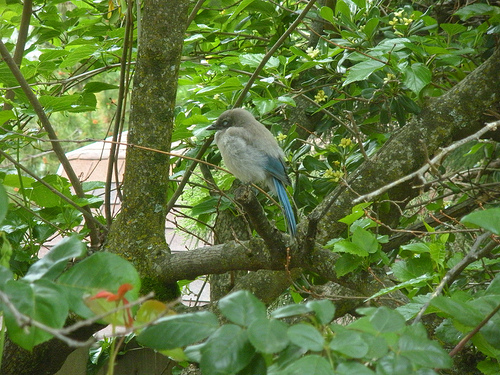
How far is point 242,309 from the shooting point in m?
0.85

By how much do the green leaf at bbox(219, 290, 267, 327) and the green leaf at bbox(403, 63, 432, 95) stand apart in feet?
5.22

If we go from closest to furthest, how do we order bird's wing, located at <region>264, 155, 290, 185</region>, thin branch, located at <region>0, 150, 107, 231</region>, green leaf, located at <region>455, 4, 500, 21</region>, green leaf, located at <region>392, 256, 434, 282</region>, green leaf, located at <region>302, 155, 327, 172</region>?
green leaf, located at <region>392, 256, 434, 282</region>, thin branch, located at <region>0, 150, 107, 231</region>, green leaf, located at <region>455, 4, 500, 21</region>, green leaf, located at <region>302, 155, 327, 172</region>, bird's wing, located at <region>264, 155, 290, 185</region>

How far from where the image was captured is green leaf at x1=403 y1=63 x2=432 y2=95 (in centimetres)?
224

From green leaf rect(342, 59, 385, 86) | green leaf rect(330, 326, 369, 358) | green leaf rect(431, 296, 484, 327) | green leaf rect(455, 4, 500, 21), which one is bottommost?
green leaf rect(431, 296, 484, 327)

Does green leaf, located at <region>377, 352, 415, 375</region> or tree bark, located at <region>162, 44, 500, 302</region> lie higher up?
green leaf, located at <region>377, 352, 415, 375</region>

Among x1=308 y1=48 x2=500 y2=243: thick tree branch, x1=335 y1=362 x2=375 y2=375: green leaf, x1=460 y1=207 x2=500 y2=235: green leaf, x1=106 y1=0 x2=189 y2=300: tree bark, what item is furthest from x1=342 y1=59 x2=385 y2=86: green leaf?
x1=335 y1=362 x2=375 y2=375: green leaf

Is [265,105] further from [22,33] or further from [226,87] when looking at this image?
[22,33]

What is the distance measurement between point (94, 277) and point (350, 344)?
14.9 inches

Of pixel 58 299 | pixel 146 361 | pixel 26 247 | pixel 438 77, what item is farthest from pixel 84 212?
pixel 438 77

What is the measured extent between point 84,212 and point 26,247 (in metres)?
0.31

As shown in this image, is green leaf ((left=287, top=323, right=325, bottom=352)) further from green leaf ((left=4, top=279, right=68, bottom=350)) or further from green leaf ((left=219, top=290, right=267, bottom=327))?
green leaf ((left=4, top=279, right=68, bottom=350))

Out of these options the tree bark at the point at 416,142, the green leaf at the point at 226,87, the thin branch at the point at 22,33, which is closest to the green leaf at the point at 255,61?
the green leaf at the point at 226,87

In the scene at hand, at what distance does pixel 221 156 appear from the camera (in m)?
3.38

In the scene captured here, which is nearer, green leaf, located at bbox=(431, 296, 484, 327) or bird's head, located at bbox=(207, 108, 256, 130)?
green leaf, located at bbox=(431, 296, 484, 327)
